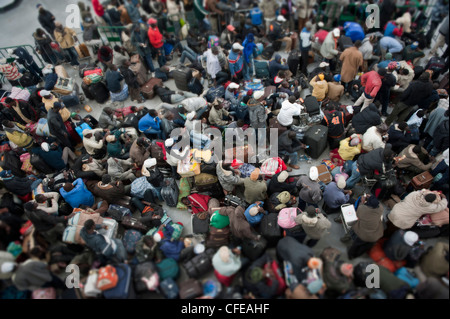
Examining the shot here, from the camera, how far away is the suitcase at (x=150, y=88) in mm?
10539

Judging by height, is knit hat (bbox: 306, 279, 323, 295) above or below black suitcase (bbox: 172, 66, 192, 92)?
below

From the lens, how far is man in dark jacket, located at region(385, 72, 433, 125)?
7.84 meters

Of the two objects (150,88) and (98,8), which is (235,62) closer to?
(150,88)

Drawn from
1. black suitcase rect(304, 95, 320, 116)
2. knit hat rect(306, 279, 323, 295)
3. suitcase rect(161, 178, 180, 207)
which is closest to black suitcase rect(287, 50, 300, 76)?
black suitcase rect(304, 95, 320, 116)

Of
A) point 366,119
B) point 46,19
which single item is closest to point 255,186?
point 366,119

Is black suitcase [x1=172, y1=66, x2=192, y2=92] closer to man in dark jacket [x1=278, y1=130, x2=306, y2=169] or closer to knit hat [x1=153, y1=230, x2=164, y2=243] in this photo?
man in dark jacket [x1=278, y1=130, x2=306, y2=169]

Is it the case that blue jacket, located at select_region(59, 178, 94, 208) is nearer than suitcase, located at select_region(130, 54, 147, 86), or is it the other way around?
blue jacket, located at select_region(59, 178, 94, 208)

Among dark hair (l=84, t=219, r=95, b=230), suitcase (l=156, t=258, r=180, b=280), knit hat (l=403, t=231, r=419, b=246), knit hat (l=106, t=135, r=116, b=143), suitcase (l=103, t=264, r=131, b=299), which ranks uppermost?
knit hat (l=106, t=135, r=116, b=143)

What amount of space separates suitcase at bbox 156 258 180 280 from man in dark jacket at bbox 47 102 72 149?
5205mm

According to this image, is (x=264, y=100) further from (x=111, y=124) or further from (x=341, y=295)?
(x=341, y=295)

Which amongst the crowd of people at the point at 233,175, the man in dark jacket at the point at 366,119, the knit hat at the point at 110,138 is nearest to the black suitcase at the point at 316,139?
the crowd of people at the point at 233,175

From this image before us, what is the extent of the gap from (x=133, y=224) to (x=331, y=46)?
28.2 feet
